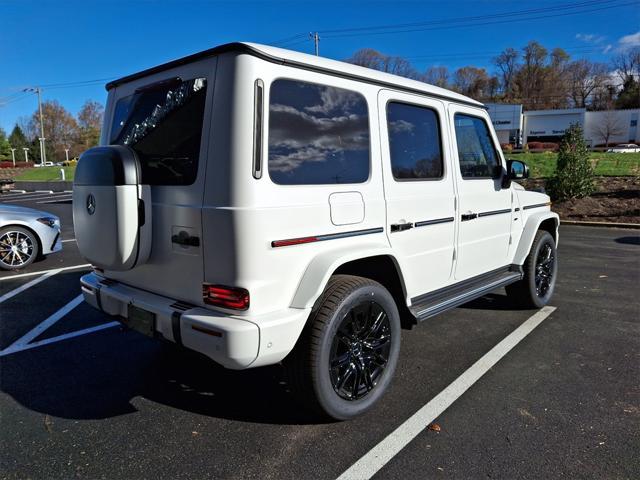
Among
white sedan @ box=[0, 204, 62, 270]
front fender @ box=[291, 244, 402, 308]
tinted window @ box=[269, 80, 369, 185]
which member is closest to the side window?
tinted window @ box=[269, 80, 369, 185]

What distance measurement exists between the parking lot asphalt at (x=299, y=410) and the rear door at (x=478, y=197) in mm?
759

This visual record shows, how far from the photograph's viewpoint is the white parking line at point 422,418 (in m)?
2.51

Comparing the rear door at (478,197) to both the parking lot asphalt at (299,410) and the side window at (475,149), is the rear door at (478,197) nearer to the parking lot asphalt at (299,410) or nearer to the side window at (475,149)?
the side window at (475,149)

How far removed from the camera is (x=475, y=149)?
14.0 feet

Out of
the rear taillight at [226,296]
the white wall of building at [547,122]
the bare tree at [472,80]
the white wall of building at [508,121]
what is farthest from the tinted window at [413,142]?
the bare tree at [472,80]

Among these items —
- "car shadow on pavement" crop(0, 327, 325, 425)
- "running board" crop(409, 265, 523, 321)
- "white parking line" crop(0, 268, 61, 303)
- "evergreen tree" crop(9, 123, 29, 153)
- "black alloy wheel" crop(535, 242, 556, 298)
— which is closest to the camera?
"car shadow on pavement" crop(0, 327, 325, 425)

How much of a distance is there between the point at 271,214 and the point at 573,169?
41.1 feet

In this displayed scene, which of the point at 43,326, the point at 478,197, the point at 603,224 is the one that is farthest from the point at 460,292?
the point at 603,224

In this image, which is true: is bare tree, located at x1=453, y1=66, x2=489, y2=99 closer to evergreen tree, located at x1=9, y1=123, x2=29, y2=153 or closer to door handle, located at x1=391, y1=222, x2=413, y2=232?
evergreen tree, located at x1=9, y1=123, x2=29, y2=153

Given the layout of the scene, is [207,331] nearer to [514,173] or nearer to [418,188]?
[418,188]

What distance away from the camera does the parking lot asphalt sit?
2539 millimetres

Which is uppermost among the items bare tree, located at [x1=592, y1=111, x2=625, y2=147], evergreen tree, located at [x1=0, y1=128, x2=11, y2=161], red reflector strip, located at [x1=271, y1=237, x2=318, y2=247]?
evergreen tree, located at [x1=0, y1=128, x2=11, y2=161]

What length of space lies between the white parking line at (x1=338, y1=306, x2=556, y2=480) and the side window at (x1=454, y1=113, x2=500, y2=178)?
154cm

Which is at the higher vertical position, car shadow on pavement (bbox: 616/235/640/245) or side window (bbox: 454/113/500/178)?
side window (bbox: 454/113/500/178)
